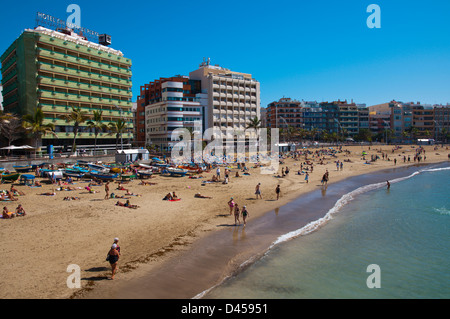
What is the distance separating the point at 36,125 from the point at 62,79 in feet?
41.0

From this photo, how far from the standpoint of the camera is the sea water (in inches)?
476

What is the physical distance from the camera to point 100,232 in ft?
54.2

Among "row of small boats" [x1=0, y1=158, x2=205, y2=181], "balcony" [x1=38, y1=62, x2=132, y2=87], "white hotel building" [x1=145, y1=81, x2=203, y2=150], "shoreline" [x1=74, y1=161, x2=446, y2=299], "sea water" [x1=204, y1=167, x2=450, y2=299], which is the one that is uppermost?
"balcony" [x1=38, y1=62, x2=132, y2=87]

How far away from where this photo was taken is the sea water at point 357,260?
12086mm

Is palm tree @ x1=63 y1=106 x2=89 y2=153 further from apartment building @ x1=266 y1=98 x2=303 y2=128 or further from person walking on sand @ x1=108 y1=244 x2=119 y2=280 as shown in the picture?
apartment building @ x1=266 y1=98 x2=303 y2=128

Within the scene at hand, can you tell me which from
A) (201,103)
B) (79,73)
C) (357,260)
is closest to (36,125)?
(79,73)

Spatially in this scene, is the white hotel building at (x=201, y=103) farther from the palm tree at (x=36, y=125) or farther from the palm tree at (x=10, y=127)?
the palm tree at (x=10, y=127)

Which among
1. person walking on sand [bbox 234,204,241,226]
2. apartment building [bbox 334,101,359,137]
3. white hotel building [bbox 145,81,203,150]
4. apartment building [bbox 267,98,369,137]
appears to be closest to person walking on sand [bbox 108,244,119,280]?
person walking on sand [bbox 234,204,241,226]

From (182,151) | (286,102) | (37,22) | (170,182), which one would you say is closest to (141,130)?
(182,151)

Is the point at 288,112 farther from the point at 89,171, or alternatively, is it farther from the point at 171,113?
the point at 89,171

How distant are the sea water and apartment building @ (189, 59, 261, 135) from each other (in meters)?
56.4


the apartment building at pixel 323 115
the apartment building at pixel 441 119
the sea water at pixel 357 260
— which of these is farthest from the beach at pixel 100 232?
the apartment building at pixel 441 119
